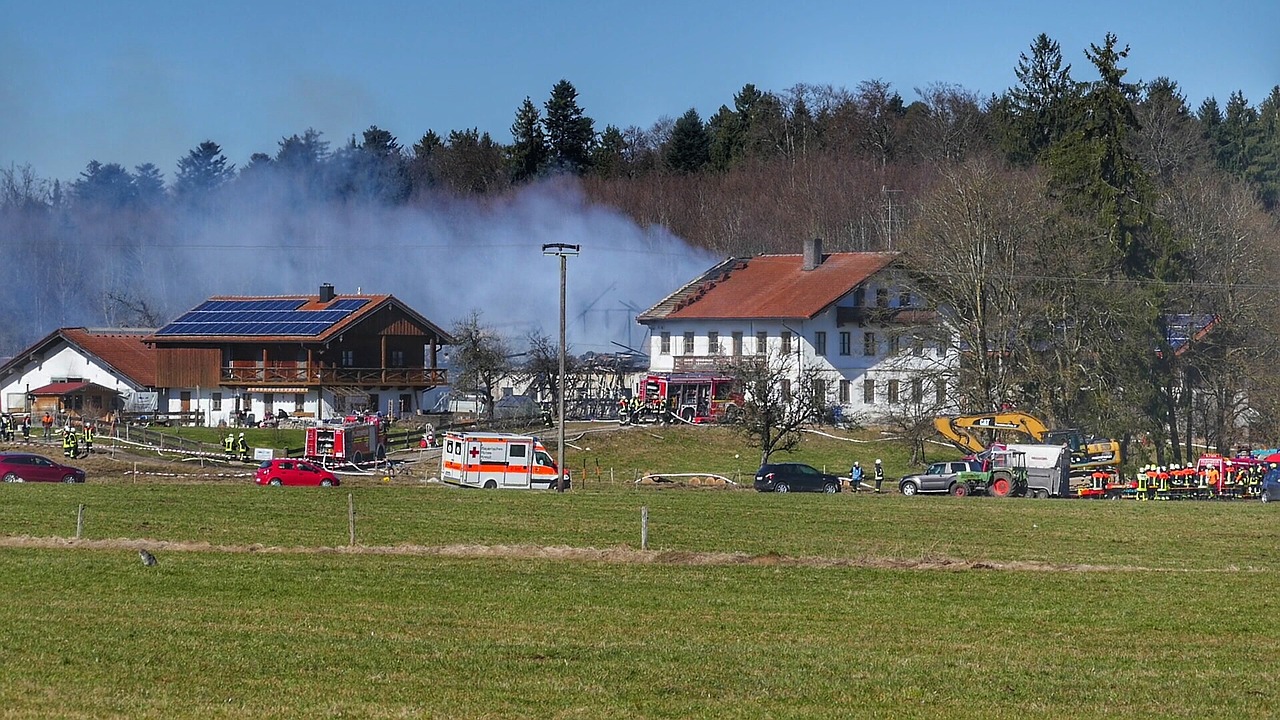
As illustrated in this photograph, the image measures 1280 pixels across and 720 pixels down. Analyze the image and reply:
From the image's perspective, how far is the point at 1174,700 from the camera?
16828 millimetres

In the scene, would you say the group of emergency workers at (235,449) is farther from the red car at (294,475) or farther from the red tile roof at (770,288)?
the red tile roof at (770,288)

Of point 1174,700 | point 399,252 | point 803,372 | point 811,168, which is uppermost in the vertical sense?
point 811,168

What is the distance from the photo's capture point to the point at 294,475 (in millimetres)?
56844

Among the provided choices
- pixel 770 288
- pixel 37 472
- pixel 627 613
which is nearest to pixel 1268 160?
pixel 770 288

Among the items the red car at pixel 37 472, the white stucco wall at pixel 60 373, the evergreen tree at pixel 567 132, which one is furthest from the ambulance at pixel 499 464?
the evergreen tree at pixel 567 132

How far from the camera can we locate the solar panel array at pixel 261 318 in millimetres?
89188

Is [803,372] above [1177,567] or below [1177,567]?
above

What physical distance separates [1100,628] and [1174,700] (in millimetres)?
5486

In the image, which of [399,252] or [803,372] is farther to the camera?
[399,252]

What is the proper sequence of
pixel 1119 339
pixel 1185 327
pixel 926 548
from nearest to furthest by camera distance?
pixel 926 548, pixel 1119 339, pixel 1185 327

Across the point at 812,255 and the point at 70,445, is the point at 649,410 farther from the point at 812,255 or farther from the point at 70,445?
the point at 70,445

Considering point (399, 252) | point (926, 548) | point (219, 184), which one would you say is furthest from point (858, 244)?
point (926, 548)

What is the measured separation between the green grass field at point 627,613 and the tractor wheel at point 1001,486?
43.5ft

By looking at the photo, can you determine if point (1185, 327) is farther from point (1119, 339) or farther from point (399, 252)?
point (399, 252)
